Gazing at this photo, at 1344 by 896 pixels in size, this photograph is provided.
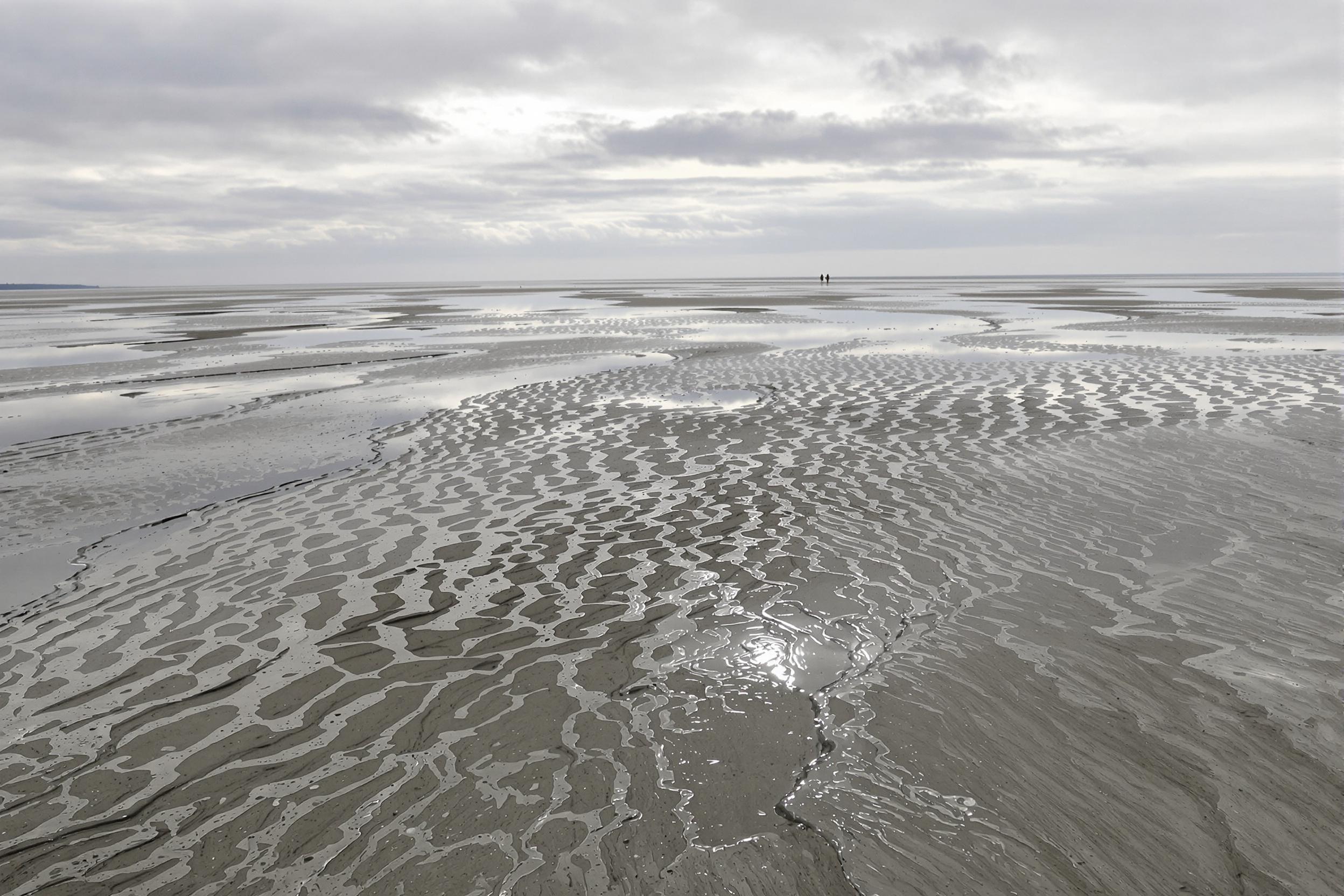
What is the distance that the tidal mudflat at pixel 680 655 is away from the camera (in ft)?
11.6

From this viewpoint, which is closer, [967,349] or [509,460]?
[509,460]

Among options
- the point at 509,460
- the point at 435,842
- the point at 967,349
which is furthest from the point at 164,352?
the point at 435,842

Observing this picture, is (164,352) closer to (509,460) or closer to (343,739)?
(509,460)

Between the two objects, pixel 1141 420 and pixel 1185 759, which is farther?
pixel 1141 420

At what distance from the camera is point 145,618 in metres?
6.13

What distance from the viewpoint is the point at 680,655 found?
5402mm

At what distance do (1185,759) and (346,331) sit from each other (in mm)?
35986

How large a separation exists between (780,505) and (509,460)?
420 cm

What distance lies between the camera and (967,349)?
77.3ft

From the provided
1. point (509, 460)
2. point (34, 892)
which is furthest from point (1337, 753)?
point (509, 460)

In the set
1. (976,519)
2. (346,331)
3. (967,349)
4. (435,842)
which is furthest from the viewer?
(346,331)

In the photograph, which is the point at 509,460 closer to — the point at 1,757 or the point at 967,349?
the point at 1,757

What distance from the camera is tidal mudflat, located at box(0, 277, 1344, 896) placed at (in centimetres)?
355

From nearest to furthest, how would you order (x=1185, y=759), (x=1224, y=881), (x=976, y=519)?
(x=1224, y=881)
(x=1185, y=759)
(x=976, y=519)
